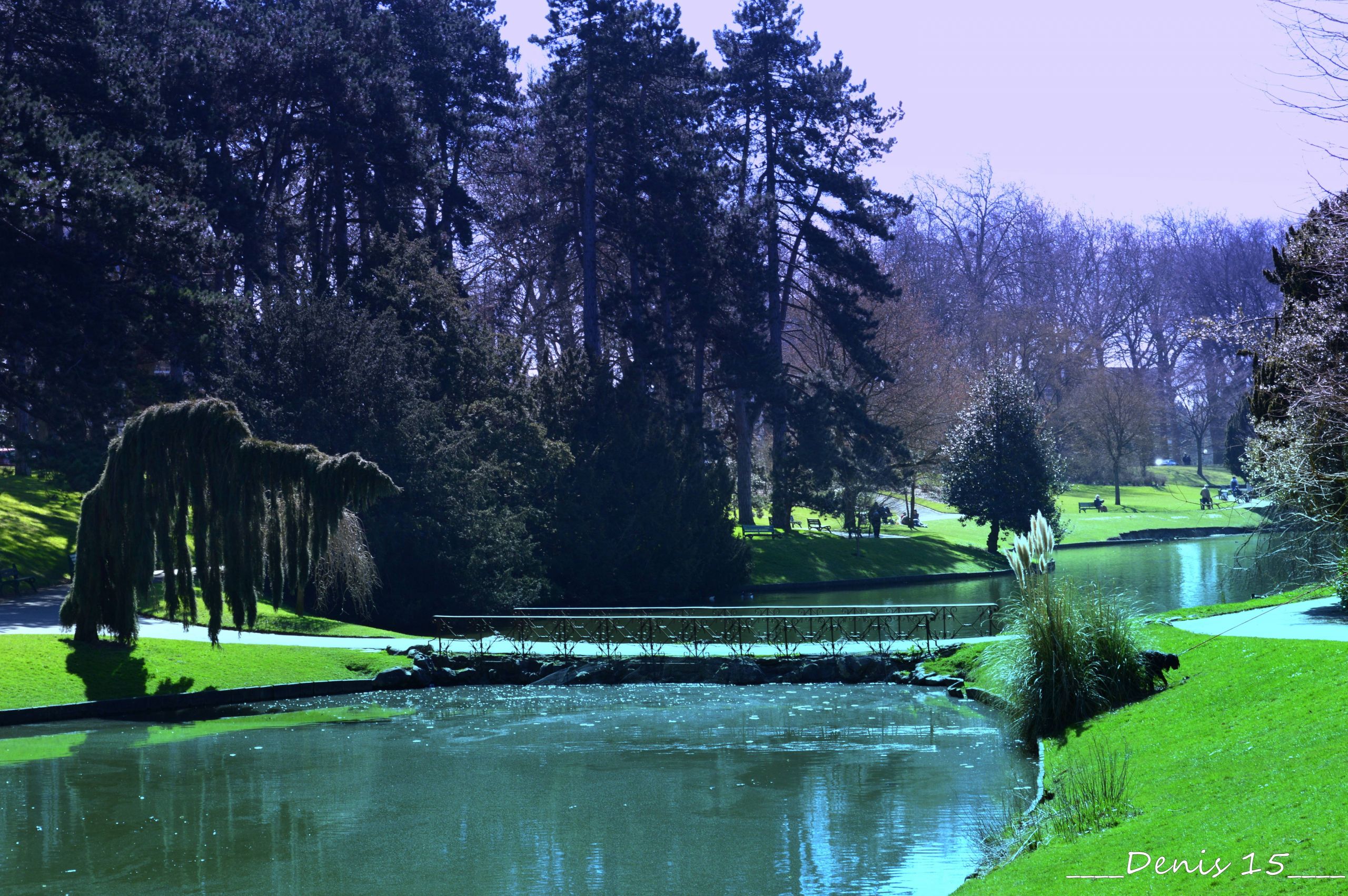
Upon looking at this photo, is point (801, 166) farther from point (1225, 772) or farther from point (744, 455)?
point (1225, 772)

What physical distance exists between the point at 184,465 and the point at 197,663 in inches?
152

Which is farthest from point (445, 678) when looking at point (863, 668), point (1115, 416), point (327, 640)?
point (1115, 416)

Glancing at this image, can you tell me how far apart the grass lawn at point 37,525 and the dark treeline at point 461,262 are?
2534 millimetres

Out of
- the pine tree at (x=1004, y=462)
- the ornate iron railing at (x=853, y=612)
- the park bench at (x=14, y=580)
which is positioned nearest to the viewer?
the ornate iron railing at (x=853, y=612)

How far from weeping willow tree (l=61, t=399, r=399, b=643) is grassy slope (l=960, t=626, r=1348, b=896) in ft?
47.9

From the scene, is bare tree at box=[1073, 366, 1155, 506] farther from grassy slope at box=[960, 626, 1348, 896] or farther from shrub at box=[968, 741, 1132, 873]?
shrub at box=[968, 741, 1132, 873]

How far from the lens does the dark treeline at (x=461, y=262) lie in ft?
102

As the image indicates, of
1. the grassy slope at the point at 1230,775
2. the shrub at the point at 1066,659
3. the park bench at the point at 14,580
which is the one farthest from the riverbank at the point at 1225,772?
the park bench at the point at 14,580

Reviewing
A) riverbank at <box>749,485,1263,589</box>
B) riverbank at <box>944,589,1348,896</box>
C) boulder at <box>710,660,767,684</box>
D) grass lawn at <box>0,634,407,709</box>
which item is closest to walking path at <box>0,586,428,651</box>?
grass lawn at <box>0,634,407,709</box>

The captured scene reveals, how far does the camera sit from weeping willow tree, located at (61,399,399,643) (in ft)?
70.7

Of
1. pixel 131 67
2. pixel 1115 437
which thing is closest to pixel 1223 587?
pixel 131 67

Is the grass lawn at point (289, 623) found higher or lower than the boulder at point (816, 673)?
higher

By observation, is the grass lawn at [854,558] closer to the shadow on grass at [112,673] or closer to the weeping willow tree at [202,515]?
the weeping willow tree at [202,515]

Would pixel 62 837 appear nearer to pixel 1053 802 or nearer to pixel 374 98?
pixel 1053 802
